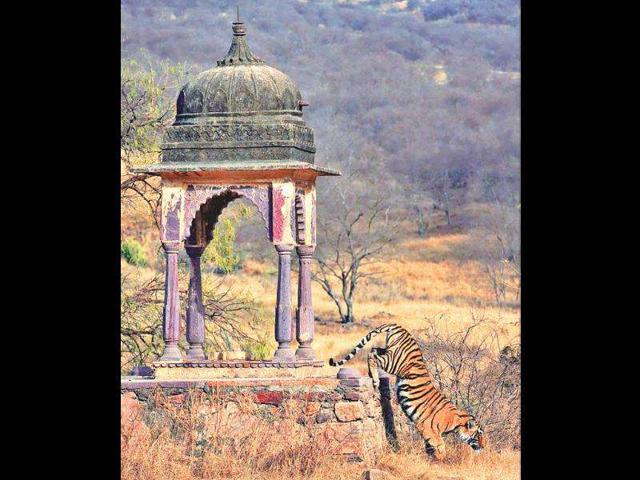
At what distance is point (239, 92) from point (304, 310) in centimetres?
203

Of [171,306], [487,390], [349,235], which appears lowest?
[487,390]

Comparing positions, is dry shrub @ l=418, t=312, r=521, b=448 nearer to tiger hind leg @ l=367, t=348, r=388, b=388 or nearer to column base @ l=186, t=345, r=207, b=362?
tiger hind leg @ l=367, t=348, r=388, b=388

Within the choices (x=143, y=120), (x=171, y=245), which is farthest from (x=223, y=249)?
(x=171, y=245)

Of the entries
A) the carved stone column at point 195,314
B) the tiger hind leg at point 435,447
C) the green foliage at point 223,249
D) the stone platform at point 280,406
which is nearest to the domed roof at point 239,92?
the carved stone column at point 195,314

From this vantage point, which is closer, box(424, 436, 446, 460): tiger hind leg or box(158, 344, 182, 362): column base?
box(424, 436, 446, 460): tiger hind leg

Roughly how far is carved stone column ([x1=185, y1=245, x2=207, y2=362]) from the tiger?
72.8 inches

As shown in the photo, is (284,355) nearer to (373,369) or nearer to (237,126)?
(373,369)

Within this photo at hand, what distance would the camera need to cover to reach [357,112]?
5453cm

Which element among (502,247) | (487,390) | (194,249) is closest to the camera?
(487,390)

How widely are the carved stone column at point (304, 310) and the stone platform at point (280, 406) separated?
2.74ft

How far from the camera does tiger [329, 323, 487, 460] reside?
41.7ft

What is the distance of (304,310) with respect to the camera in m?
13.2

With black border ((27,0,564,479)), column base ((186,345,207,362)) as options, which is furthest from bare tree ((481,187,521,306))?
black border ((27,0,564,479))
